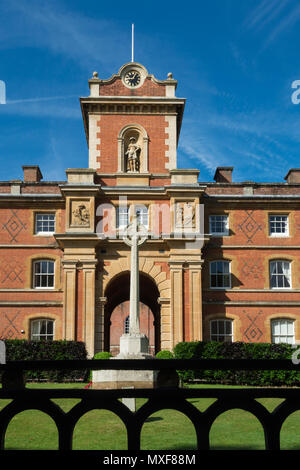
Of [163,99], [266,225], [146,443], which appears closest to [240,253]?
[266,225]

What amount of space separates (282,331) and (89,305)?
10697 millimetres

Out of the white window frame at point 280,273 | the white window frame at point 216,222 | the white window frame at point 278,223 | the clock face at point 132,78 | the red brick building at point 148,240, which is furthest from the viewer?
the clock face at point 132,78

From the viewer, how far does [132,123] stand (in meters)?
30.1

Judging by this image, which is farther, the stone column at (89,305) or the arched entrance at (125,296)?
the arched entrance at (125,296)

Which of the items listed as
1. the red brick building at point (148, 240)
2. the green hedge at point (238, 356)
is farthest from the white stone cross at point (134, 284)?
the red brick building at point (148, 240)

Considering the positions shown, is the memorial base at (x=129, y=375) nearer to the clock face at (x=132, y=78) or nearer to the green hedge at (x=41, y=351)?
the green hedge at (x=41, y=351)

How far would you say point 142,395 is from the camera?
10.0 feet

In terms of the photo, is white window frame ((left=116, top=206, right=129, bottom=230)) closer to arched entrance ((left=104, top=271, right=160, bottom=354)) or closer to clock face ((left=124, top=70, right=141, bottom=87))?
arched entrance ((left=104, top=271, right=160, bottom=354))

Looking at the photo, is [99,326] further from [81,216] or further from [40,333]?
[81,216]

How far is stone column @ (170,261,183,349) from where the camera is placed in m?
26.1

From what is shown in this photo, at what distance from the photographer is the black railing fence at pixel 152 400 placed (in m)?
3.04

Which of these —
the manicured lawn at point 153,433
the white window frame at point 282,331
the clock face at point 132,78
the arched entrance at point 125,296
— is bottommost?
the manicured lawn at point 153,433

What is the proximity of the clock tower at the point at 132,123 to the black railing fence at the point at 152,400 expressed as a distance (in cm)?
2617
